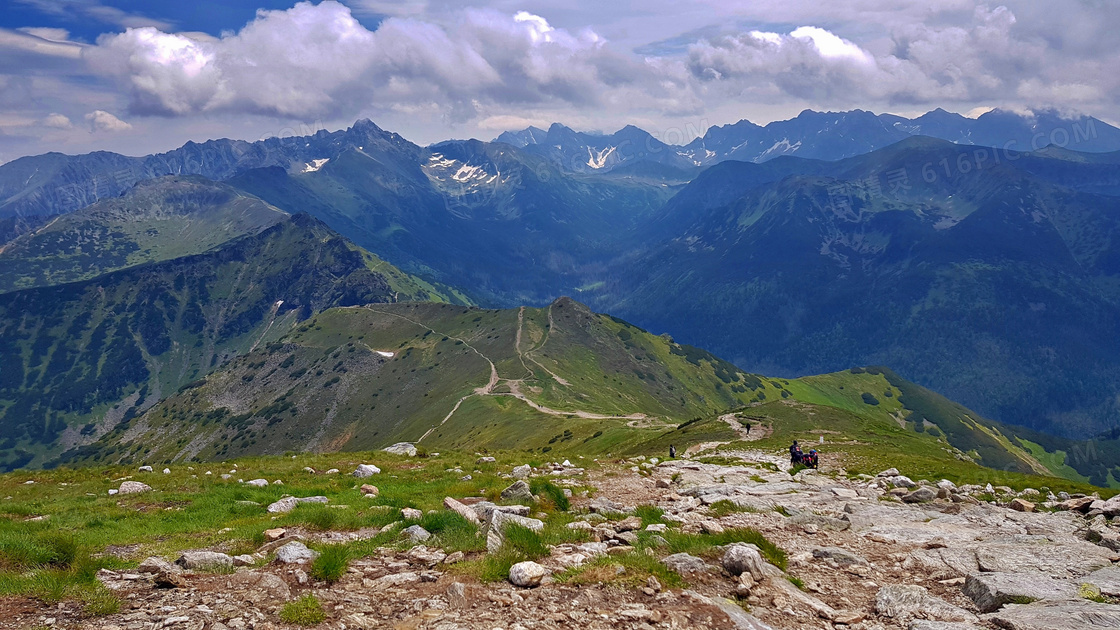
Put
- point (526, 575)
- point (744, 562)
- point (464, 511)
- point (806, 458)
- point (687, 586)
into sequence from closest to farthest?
point (526, 575) → point (687, 586) → point (744, 562) → point (464, 511) → point (806, 458)

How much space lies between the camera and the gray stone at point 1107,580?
1350cm

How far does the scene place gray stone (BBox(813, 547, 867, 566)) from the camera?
54.7 ft

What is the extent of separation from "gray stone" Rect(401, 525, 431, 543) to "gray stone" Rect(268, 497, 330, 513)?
21.7 feet

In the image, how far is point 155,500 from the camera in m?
24.0

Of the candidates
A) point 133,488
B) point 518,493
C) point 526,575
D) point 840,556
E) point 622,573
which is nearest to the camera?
point 526,575

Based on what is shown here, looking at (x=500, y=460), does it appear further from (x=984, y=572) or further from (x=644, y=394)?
(x=644, y=394)

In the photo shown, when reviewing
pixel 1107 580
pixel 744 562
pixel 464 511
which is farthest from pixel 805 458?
pixel 464 511

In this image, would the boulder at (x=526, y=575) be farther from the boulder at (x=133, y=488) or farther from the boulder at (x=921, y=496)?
the boulder at (x=133, y=488)

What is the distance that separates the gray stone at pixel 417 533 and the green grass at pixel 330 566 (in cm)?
230

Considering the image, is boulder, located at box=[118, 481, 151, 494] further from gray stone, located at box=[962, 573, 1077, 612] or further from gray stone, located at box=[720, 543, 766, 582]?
gray stone, located at box=[962, 573, 1077, 612]

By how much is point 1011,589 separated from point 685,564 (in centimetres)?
756

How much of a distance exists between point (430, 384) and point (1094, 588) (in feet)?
634

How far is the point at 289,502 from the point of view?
70.8 ft

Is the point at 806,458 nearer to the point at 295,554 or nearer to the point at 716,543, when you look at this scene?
the point at 716,543
